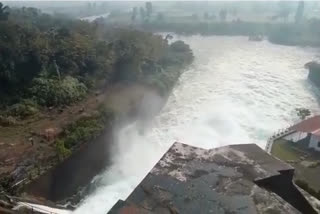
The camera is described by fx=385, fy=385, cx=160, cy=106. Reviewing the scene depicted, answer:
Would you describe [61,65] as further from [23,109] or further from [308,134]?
[308,134]

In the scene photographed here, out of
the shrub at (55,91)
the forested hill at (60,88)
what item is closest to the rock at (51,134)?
the forested hill at (60,88)

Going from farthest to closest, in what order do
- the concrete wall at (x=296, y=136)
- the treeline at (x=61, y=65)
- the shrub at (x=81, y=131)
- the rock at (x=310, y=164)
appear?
the treeline at (x=61, y=65) → the shrub at (x=81, y=131) → the concrete wall at (x=296, y=136) → the rock at (x=310, y=164)

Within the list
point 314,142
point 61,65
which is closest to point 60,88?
point 61,65

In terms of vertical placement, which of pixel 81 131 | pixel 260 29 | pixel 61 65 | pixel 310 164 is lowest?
pixel 260 29

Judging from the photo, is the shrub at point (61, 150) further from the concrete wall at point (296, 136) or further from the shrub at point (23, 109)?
the concrete wall at point (296, 136)

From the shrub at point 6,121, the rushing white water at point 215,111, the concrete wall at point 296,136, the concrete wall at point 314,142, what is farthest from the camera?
the shrub at point 6,121

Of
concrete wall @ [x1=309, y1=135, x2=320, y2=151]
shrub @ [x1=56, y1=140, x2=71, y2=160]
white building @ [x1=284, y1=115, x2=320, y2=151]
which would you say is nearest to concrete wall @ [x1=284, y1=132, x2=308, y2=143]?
white building @ [x1=284, y1=115, x2=320, y2=151]

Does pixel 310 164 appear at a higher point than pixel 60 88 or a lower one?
lower
